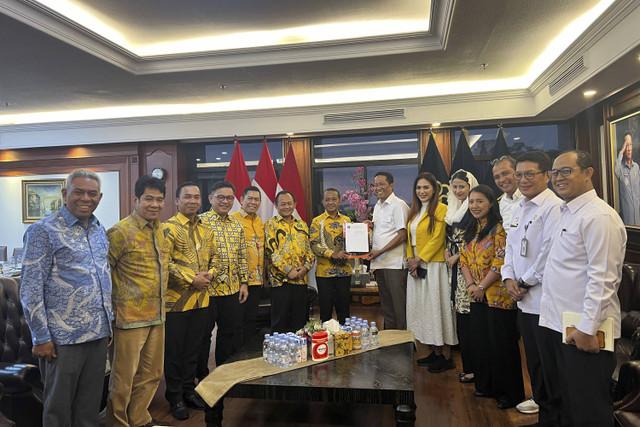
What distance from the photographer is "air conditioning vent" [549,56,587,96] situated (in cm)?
352

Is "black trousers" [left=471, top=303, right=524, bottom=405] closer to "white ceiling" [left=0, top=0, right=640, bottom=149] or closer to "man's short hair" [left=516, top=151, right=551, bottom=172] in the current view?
"man's short hair" [left=516, top=151, right=551, bottom=172]

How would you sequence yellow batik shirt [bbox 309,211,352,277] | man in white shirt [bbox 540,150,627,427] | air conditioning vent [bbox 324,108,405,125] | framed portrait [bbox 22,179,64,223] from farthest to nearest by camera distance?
framed portrait [bbox 22,179,64,223] < air conditioning vent [bbox 324,108,405,125] < yellow batik shirt [bbox 309,211,352,277] < man in white shirt [bbox 540,150,627,427]

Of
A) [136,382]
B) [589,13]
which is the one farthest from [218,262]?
[589,13]

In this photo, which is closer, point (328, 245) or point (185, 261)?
point (185, 261)

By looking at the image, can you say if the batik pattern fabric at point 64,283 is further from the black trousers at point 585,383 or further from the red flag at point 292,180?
the red flag at point 292,180

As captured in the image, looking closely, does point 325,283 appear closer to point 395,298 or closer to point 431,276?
point 395,298

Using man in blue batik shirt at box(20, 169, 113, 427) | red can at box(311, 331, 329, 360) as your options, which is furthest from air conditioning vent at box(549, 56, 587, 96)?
man in blue batik shirt at box(20, 169, 113, 427)

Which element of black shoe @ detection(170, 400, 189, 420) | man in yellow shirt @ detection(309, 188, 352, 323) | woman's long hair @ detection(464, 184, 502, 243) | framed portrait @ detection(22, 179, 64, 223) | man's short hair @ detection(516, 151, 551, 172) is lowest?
black shoe @ detection(170, 400, 189, 420)

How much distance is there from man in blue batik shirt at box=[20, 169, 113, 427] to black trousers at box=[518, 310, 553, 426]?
2.28 meters

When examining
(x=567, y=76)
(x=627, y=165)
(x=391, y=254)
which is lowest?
(x=391, y=254)

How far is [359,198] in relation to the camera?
17.1 ft

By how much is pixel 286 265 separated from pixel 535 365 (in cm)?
191

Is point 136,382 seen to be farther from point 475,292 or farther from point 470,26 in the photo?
point 470,26

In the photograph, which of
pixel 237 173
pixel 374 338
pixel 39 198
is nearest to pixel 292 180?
pixel 237 173
